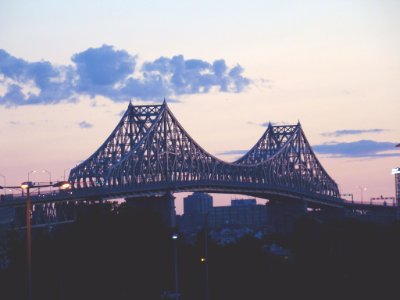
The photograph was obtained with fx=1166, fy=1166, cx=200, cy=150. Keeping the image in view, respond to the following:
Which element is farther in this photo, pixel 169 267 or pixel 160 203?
pixel 160 203

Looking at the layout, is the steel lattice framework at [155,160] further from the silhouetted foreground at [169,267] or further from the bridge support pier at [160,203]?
the silhouetted foreground at [169,267]

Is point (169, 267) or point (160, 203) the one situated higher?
point (160, 203)

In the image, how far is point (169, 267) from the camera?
267 feet

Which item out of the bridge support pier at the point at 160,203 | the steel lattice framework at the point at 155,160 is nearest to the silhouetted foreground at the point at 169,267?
the bridge support pier at the point at 160,203

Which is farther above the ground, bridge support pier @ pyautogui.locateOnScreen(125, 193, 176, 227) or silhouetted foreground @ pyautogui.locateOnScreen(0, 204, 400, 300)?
bridge support pier @ pyautogui.locateOnScreen(125, 193, 176, 227)

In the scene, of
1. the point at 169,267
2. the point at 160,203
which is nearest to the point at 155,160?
the point at 160,203

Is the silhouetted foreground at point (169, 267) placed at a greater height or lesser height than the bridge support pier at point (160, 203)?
lesser

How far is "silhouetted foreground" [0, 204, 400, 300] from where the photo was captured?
6738 cm

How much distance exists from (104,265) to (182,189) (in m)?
85.4

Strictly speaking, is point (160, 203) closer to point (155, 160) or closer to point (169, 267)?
point (155, 160)

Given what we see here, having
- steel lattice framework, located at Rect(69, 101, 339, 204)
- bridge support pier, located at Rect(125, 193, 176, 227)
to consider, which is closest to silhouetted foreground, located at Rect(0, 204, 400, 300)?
bridge support pier, located at Rect(125, 193, 176, 227)

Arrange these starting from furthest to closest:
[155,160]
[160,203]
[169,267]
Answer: [155,160]
[160,203]
[169,267]

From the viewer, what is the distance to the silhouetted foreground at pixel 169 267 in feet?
221

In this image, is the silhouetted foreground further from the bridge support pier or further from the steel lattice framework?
the steel lattice framework
